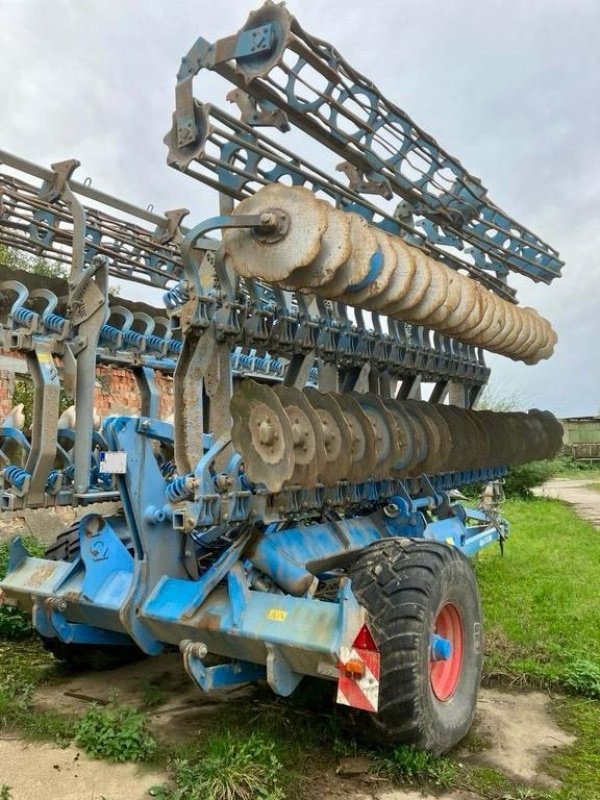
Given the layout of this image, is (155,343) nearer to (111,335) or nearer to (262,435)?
(111,335)

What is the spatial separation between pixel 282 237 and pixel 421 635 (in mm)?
2133

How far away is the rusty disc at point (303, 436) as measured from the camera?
14.1ft

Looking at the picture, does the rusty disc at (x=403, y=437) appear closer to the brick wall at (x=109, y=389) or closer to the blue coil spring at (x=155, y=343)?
the blue coil spring at (x=155, y=343)

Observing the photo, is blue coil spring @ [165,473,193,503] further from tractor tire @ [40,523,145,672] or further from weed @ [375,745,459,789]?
weed @ [375,745,459,789]

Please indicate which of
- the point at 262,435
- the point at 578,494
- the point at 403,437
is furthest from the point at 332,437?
the point at 578,494

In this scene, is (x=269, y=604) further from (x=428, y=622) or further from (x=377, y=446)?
(x=377, y=446)

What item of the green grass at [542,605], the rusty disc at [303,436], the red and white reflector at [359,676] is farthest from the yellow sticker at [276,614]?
the green grass at [542,605]

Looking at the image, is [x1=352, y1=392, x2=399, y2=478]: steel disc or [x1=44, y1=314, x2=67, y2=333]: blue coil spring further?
[x1=352, y1=392, x2=399, y2=478]: steel disc

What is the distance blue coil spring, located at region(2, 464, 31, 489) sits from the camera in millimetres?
4555

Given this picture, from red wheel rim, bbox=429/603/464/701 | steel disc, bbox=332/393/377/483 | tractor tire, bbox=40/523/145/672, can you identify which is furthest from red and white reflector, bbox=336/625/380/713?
tractor tire, bbox=40/523/145/672

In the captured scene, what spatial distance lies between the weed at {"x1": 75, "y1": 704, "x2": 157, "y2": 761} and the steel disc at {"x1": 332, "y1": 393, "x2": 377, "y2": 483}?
1902mm

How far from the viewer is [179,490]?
162 inches

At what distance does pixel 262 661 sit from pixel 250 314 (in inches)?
81.4

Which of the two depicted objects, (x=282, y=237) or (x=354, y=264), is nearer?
(x=282, y=237)
